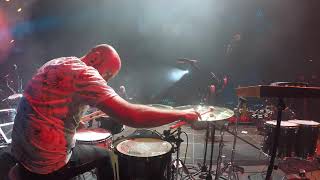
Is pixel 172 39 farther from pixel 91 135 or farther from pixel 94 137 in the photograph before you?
pixel 94 137

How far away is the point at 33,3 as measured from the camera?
13.2 metres

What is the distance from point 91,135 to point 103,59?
5.98 ft

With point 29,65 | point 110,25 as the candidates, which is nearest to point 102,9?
point 110,25

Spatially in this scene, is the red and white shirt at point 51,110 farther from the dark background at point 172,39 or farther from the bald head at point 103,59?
the dark background at point 172,39

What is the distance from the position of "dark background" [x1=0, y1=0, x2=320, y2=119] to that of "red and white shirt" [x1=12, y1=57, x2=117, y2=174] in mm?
11019

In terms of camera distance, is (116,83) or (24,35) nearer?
(24,35)

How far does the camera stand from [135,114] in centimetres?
189

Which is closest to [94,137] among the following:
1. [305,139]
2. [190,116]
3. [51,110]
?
[51,110]

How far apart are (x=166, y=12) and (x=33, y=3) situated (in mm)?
6544

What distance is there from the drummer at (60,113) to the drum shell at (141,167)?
31.0 inches

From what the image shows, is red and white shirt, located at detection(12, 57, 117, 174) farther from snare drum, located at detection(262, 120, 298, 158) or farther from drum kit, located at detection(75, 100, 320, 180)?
snare drum, located at detection(262, 120, 298, 158)

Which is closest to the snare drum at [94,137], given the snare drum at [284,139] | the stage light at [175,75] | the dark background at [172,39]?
the snare drum at [284,139]

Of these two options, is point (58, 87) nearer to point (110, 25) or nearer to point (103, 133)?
point (103, 133)

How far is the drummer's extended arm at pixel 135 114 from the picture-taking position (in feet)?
6.16
